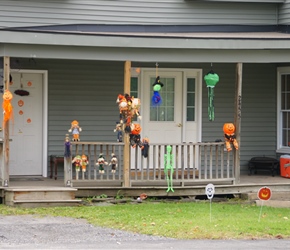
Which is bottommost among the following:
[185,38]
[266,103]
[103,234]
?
[103,234]

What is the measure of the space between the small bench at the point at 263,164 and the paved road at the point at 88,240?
21.2ft

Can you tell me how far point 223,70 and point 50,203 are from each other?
575cm

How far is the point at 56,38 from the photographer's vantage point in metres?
15.4

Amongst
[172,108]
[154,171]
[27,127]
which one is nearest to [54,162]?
[27,127]

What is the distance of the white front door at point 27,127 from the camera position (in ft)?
57.6

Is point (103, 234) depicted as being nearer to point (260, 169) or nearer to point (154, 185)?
point (154, 185)

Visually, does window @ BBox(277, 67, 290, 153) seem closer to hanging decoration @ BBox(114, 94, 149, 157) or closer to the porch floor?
the porch floor

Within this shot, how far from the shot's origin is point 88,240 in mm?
12031

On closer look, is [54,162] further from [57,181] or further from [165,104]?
[165,104]

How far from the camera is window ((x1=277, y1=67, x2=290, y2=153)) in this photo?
62.4 feet

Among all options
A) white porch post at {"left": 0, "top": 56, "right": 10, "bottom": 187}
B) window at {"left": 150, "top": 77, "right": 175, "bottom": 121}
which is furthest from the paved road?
window at {"left": 150, "top": 77, "right": 175, "bottom": 121}

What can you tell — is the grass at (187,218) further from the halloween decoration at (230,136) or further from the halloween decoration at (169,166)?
the halloween decoration at (230,136)

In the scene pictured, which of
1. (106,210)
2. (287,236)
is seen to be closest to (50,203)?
(106,210)

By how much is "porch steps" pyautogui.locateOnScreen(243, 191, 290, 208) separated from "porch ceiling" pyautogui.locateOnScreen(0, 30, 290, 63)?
2.85 metres
